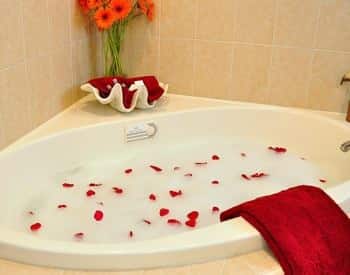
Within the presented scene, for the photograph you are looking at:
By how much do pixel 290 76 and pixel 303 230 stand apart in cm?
104

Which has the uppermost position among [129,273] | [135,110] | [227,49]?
[227,49]

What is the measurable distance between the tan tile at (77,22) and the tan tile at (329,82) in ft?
3.23

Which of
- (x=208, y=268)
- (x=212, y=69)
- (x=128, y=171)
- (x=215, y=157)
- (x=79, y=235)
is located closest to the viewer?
(x=208, y=268)

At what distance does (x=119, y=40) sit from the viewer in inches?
77.2

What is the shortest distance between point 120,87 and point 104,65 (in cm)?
36

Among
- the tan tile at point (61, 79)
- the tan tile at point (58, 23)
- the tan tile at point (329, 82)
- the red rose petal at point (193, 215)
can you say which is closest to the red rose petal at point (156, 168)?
the red rose petal at point (193, 215)

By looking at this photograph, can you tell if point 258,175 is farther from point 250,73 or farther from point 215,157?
point 250,73

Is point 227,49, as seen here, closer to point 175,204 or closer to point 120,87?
point 120,87

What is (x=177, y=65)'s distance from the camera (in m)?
2.02

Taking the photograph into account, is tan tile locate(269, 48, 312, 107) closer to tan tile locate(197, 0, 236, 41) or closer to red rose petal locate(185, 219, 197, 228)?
tan tile locate(197, 0, 236, 41)

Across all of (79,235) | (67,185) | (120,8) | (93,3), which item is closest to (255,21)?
(120,8)

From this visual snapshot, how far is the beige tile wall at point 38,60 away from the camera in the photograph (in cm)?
141

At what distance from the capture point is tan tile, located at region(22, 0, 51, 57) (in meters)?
1.47

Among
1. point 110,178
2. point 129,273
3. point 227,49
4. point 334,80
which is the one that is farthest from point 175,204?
point 334,80
